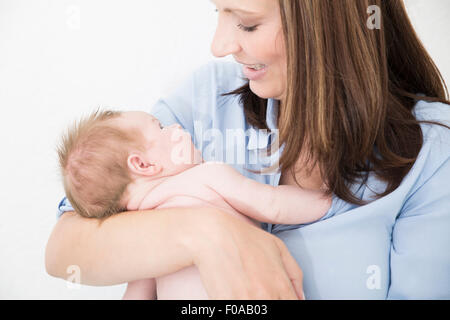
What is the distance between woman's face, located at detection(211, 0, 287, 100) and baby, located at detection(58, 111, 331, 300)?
279mm

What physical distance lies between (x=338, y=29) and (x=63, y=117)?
1.05 meters

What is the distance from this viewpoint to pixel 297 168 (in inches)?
48.6

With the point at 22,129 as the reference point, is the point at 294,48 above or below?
above

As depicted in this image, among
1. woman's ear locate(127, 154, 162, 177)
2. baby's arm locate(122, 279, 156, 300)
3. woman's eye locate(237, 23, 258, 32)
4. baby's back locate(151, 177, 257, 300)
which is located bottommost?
baby's arm locate(122, 279, 156, 300)

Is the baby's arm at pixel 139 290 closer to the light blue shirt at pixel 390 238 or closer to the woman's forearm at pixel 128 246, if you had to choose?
Result: the woman's forearm at pixel 128 246

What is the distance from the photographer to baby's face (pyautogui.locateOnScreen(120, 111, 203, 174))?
1.11m

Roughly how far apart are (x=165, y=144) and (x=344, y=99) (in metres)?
0.47

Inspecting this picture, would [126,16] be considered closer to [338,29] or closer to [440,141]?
[338,29]

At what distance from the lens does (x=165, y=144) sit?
114 centimetres

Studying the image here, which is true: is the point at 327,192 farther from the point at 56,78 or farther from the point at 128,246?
the point at 56,78

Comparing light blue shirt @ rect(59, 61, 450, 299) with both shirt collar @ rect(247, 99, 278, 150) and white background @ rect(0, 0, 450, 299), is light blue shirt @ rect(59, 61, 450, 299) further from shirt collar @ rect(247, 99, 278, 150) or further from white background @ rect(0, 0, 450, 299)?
white background @ rect(0, 0, 450, 299)

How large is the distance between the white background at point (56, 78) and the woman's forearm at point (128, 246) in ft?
1.81

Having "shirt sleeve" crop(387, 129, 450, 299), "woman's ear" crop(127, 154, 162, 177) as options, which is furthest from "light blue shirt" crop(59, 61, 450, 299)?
"woman's ear" crop(127, 154, 162, 177)
